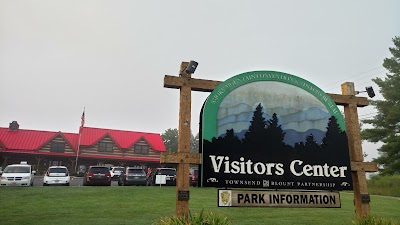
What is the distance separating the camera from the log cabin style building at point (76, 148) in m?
38.8

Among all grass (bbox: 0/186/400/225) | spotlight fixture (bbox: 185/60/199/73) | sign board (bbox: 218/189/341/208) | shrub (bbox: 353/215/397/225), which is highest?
spotlight fixture (bbox: 185/60/199/73)

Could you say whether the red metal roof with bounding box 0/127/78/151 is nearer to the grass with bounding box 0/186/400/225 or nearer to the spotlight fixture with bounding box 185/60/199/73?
the grass with bounding box 0/186/400/225

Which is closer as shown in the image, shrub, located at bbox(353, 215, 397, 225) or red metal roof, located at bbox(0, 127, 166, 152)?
shrub, located at bbox(353, 215, 397, 225)

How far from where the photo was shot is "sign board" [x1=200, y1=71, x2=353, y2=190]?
663 centimetres

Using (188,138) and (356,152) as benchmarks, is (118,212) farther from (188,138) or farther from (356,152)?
(356,152)

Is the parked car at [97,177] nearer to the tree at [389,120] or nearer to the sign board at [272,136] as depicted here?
the sign board at [272,136]

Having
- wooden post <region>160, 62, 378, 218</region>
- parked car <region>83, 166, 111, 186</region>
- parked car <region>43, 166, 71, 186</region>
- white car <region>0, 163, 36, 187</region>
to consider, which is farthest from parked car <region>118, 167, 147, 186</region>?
wooden post <region>160, 62, 378, 218</region>

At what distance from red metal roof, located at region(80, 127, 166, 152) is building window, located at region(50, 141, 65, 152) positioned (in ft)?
7.55

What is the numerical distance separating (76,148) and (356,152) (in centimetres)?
3866

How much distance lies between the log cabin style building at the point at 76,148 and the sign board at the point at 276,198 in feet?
118

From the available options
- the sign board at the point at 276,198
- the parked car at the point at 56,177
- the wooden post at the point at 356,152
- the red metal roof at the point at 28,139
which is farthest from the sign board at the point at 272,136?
the red metal roof at the point at 28,139

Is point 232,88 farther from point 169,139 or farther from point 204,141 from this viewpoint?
point 169,139

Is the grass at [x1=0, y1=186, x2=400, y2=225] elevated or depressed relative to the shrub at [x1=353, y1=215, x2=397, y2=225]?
depressed

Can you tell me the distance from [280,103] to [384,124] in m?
32.1
